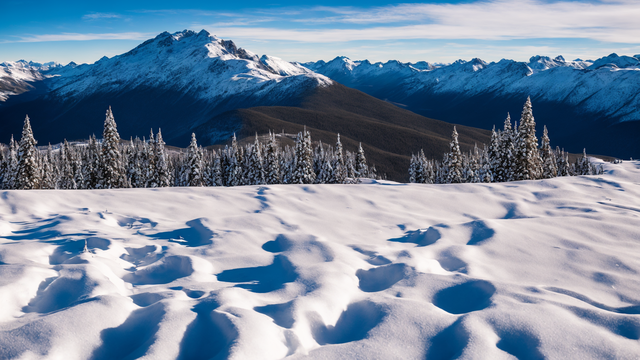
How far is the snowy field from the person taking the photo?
5484 mm

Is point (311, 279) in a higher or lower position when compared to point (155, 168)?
higher

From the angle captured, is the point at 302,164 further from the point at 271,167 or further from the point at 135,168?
the point at 135,168

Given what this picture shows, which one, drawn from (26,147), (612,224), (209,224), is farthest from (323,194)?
(26,147)

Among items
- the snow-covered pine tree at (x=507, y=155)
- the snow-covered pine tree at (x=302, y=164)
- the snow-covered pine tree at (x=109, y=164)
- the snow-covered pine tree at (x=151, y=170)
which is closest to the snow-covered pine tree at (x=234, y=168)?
the snow-covered pine tree at (x=302, y=164)

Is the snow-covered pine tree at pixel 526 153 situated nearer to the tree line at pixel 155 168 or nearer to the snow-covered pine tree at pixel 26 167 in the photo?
the tree line at pixel 155 168

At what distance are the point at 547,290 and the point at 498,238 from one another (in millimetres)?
2670

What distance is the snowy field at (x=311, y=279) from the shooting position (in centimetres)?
548

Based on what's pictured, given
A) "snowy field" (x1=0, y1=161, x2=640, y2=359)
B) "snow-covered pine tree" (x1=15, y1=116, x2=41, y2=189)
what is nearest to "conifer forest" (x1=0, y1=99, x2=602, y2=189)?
"snow-covered pine tree" (x1=15, y1=116, x2=41, y2=189)

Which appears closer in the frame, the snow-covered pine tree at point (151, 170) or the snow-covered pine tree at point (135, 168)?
the snow-covered pine tree at point (151, 170)

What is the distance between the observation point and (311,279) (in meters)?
7.53

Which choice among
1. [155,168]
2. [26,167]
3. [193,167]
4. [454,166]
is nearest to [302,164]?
[193,167]

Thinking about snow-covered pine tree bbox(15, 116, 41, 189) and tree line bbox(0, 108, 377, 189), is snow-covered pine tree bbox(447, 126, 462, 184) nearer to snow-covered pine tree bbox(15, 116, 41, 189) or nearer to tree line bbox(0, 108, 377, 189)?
tree line bbox(0, 108, 377, 189)

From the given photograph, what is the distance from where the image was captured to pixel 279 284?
7.55 meters

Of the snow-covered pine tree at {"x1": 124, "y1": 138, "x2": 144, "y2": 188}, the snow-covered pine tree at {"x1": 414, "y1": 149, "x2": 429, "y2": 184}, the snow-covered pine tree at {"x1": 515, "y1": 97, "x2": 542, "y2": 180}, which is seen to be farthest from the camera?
the snow-covered pine tree at {"x1": 414, "y1": 149, "x2": 429, "y2": 184}
